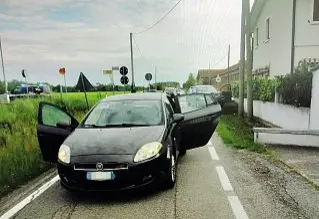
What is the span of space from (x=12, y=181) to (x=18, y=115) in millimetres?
11199

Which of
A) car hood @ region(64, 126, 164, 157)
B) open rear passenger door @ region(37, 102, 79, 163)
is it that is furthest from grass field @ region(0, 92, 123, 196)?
car hood @ region(64, 126, 164, 157)

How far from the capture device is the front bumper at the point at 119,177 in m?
5.23

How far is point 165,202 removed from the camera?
526cm

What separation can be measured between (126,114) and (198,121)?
6.75 feet

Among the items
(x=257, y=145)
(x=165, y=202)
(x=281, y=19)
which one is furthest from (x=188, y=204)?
(x=281, y=19)

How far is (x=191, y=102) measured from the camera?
923cm

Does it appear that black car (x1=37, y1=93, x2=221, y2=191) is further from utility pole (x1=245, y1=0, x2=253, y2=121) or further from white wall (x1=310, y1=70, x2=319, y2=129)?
utility pole (x1=245, y1=0, x2=253, y2=121)

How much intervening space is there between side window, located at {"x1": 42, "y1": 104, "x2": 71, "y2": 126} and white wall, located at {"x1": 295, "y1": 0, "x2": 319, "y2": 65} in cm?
1431

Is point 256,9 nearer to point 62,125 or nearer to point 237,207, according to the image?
point 62,125

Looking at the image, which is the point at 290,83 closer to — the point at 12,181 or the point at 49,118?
the point at 49,118

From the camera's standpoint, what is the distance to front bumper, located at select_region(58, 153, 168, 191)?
5230 mm

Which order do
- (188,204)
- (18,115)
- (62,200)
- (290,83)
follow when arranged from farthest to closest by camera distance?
(18,115)
(290,83)
(62,200)
(188,204)

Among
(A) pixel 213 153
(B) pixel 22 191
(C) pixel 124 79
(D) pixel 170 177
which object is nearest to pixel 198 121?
(A) pixel 213 153

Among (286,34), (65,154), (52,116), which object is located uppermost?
(286,34)
